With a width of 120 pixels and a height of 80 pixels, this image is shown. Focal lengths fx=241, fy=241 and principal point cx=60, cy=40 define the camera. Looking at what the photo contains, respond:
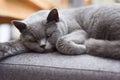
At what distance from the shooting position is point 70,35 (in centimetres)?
131

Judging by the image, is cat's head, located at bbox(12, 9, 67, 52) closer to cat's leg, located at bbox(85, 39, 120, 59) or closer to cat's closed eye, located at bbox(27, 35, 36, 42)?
cat's closed eye, located at bbox(27, 35, 36, 42)

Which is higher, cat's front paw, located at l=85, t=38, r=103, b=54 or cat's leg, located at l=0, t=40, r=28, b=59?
cat's front paw, located at l=85, t=38, r=103, b=54

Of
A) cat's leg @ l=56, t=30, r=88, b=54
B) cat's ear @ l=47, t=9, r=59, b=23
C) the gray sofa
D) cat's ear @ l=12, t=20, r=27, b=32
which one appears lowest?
the gray sofa

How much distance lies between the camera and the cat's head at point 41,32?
1242 mm

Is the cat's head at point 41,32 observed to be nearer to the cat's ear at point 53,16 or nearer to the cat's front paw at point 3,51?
the cat's ear at point 53,16

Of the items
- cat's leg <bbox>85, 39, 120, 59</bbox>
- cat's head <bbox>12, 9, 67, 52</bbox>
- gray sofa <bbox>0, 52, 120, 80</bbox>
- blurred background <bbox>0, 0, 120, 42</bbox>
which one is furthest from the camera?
blurred background <bbox>0, 0, 120, 42</bbox>

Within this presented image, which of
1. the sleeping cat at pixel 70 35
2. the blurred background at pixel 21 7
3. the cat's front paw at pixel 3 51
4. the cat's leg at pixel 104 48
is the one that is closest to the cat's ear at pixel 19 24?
the sleeping cat at pixel 70 35

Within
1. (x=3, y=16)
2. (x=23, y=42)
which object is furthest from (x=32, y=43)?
(x=3, y=16)

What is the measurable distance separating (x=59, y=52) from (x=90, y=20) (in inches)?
11.6

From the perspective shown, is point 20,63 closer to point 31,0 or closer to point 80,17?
point 80,17

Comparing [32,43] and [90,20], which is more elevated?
[90,20]

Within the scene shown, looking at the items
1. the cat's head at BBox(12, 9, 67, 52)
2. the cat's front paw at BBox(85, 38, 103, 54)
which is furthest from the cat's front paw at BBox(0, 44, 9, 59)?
the cat's front paw at BBox(85, 38, 103, 54)

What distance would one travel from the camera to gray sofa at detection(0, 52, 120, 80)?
3.30 feet

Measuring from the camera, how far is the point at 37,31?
4.12 ft
